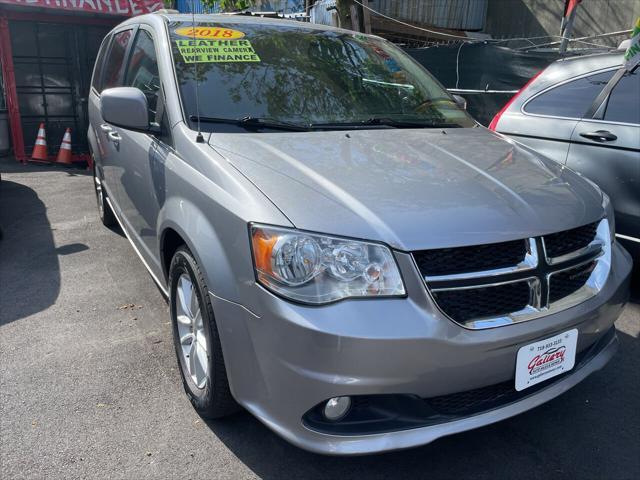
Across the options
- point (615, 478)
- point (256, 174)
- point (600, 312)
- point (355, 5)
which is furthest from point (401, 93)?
point (355, 5)

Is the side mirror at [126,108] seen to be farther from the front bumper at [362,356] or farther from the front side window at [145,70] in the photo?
the front bumper at [362,356]

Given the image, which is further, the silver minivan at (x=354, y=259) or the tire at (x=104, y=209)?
the tire at (x=104, y=209)

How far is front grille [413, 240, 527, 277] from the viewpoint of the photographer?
199 centimetres

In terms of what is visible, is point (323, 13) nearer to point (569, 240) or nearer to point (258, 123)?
point (258, 123)

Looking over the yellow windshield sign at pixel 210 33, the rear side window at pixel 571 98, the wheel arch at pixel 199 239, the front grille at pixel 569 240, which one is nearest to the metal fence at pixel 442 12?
the rear side window at pixel 571 98

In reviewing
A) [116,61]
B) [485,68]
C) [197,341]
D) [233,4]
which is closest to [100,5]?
[233,4]

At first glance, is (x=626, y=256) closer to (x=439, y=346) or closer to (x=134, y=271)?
(x=439, y=346)

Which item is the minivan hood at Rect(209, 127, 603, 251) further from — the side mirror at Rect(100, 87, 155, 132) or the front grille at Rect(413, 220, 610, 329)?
the side mirror at Rect(100, 87, 155, 132)

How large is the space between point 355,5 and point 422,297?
22.4 ft

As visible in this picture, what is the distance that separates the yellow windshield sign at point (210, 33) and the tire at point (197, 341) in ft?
4.41

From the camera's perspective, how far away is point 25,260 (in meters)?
4.82

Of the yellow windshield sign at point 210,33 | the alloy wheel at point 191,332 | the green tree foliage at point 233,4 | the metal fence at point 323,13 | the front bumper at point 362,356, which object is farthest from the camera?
the metal fence at point 323,13

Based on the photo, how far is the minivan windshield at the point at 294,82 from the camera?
Answer: 288 cm

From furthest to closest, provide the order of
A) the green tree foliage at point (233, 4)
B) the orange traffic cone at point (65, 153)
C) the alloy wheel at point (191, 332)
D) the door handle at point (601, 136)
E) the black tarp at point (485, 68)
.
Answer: the orange traffic cone at point (65, 153) → the green tree foliage at point (233, 4) → the black tarp at point (485, 68) → the door handle at point (601, 136) → the alloy wheel at point (191, 332)
